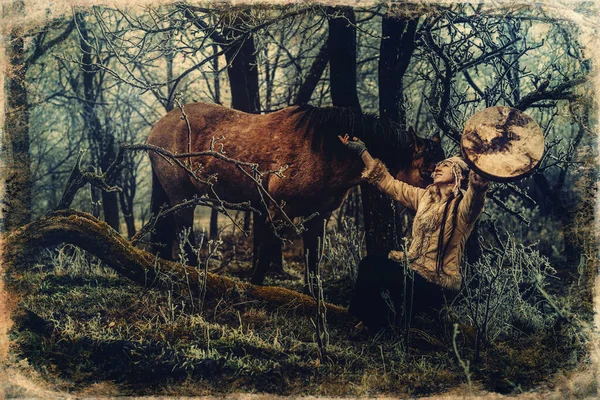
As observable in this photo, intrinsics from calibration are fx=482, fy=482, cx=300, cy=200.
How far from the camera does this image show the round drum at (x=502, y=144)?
148 inches

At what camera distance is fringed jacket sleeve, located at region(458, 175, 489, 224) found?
383cm

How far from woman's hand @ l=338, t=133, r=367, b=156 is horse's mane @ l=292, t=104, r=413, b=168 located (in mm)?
81

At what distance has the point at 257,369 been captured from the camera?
3812 millimetres

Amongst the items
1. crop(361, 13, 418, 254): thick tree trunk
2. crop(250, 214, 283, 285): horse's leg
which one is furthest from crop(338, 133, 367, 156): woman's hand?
crop(250, 214, 283, 285): horse's leg

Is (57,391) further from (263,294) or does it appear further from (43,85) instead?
(43,85)

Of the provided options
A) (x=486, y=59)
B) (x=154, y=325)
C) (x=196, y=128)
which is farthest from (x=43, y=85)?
(x=486, y=59)

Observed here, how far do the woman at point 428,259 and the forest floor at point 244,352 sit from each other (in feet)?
0.76

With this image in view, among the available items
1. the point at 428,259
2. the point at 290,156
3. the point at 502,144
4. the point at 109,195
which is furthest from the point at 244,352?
the point at 109,195

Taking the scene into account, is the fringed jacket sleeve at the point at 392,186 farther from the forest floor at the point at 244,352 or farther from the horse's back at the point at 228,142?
the forest floor at the point at 244,352

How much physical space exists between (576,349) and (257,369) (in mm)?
2730

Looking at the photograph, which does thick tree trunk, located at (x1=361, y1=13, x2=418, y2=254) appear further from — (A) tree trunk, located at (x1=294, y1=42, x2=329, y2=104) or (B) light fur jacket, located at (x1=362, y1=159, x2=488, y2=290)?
(A) tree trunk, located at (x1=294, y1=42, x2=329, y2=104)

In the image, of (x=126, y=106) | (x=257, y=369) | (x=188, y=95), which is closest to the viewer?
(x=257, y=369)

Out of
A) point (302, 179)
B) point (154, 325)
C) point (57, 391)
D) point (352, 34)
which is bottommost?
point (57, 391)

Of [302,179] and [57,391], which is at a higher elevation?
[302,179]
